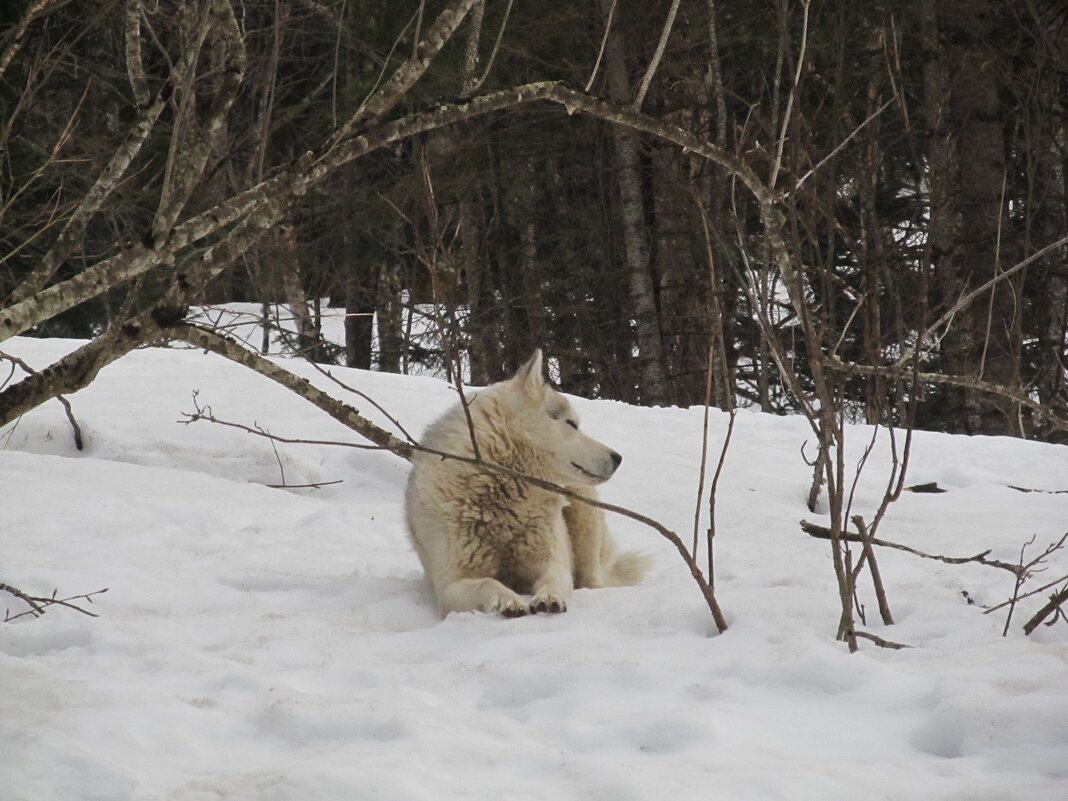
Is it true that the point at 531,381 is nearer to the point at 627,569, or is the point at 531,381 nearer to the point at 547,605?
the point at 627,569

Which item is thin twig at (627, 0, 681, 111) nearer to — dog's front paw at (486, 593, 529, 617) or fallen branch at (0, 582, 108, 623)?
dog's front paw at (486, 593, 529, 617)

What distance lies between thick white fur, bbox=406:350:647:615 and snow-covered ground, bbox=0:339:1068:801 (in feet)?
0.73

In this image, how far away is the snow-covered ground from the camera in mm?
2734

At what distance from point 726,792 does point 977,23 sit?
1469 cm

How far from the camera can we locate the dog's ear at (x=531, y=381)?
5523 millimetres

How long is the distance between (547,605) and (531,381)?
1414 millimetres

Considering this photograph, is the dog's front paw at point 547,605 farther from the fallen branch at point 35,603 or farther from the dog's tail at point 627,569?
the fallen branch at point 35,603

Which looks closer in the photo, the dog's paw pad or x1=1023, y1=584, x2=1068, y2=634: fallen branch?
x1=1023, y1=584, x2=1068, y2=634: fallen branch

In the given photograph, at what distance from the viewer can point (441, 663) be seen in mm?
3914

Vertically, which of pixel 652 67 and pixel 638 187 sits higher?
pixel 638 187

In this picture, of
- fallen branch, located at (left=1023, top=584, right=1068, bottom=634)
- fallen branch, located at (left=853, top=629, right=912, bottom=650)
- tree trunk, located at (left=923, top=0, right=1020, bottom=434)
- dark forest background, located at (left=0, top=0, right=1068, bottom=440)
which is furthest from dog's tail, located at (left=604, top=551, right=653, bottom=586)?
tree trunk, located at (left=923, top=0, right=1020, bottom=434)

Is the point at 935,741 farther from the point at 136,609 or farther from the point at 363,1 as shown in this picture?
the point at 363,1

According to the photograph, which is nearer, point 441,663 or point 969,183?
point 441,663

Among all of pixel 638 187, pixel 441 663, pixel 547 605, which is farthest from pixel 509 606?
pixel 638 187
